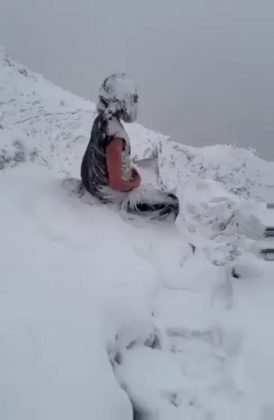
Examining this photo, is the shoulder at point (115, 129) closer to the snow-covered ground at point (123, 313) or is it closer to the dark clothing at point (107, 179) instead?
the dark clothing at point (107, 179)

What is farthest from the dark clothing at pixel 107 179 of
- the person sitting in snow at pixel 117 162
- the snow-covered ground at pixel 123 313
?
the snow-covered ground at pixel 123 313

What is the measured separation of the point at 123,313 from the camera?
279cm

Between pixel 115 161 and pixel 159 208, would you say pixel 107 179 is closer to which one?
pixel 115 161

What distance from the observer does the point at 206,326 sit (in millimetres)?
3064

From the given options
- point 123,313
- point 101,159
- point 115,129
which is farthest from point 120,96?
point 123,313

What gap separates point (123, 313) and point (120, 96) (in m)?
2.11

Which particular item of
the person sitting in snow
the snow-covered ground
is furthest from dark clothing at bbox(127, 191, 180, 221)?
the snow-covered ground

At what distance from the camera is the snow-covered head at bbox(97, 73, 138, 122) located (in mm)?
4285

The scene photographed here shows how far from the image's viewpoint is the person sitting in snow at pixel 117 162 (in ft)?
14.0

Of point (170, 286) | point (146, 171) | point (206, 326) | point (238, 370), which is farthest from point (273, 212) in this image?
point (238, 370)

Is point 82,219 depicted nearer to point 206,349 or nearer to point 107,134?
point 107,134

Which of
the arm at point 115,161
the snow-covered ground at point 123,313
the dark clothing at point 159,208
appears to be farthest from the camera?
the dark clothing at point 159,208

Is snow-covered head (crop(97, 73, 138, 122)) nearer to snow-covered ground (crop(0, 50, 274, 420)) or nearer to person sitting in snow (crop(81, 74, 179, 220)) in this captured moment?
person sitting in snow (crop(81, 74, 179, 220))

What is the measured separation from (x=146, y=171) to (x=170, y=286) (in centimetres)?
242
